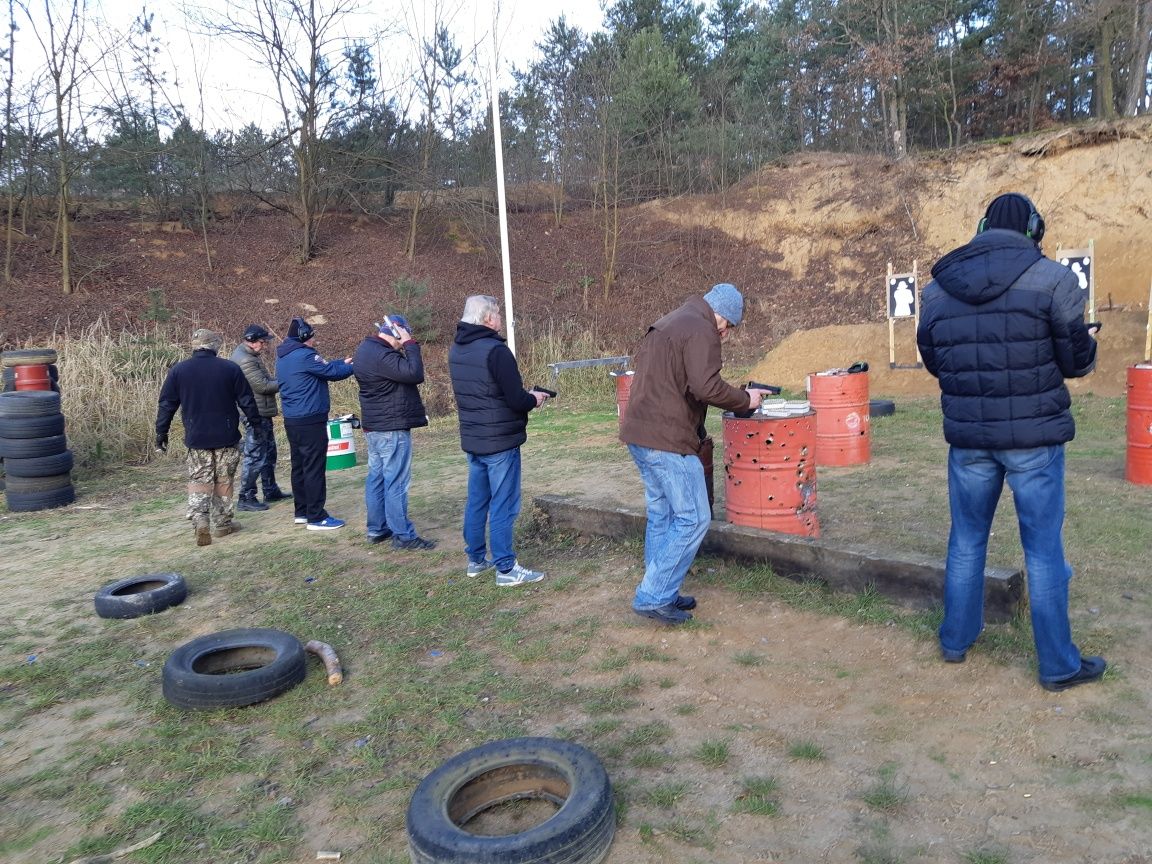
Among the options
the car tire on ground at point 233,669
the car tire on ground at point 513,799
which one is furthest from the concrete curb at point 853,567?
the car tire on ground at point 233,669

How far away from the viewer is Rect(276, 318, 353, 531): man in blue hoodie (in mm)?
7465

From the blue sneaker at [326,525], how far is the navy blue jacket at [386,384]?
1.62 m

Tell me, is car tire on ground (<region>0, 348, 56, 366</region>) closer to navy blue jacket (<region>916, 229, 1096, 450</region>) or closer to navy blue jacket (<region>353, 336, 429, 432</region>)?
navy blue jacket (<region>353, 336, 429, 432</region>)

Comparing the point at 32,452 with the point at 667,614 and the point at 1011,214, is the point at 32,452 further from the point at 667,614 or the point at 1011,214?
the point at 1011,214

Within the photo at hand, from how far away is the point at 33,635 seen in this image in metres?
5.55

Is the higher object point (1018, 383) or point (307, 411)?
point (1018, 383)

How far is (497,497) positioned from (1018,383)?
3.39 m

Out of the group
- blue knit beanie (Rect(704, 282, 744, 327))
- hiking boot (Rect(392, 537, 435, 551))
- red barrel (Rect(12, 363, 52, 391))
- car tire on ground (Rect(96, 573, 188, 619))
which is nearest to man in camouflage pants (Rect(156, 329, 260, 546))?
car tire on ground (Rect(96, 573, 188, 619))

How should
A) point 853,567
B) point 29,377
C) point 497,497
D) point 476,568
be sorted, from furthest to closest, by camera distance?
point 29,377 < point 476,568 < point 497,497 < point 853,567

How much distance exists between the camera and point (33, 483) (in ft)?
32.5

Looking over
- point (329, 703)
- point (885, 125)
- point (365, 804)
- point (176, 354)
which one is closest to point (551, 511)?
point (329, 703)

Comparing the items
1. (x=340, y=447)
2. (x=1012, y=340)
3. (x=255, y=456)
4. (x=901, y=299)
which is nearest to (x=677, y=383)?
(x=1012, y=340)

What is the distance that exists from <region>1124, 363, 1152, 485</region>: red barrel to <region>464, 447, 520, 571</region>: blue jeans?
581 centimetres

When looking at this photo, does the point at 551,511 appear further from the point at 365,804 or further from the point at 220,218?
the point at 220,218
